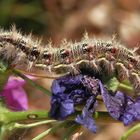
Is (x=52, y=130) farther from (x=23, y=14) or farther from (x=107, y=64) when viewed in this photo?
(x=23, y=14)

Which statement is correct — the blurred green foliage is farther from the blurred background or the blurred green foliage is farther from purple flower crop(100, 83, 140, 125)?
purple flower crop(100, 83, 140, 125)

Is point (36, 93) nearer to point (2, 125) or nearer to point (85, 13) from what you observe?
point (85, 13)

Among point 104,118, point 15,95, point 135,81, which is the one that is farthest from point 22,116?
point 15,95

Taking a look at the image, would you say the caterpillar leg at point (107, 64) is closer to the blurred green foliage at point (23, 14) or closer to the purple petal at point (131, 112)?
the purple petal at point (131, 112)

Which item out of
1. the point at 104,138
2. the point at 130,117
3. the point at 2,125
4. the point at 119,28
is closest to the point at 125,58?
the point at 130,117

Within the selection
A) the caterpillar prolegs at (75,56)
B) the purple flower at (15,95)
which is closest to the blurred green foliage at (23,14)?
the purple flower at (15,95)
